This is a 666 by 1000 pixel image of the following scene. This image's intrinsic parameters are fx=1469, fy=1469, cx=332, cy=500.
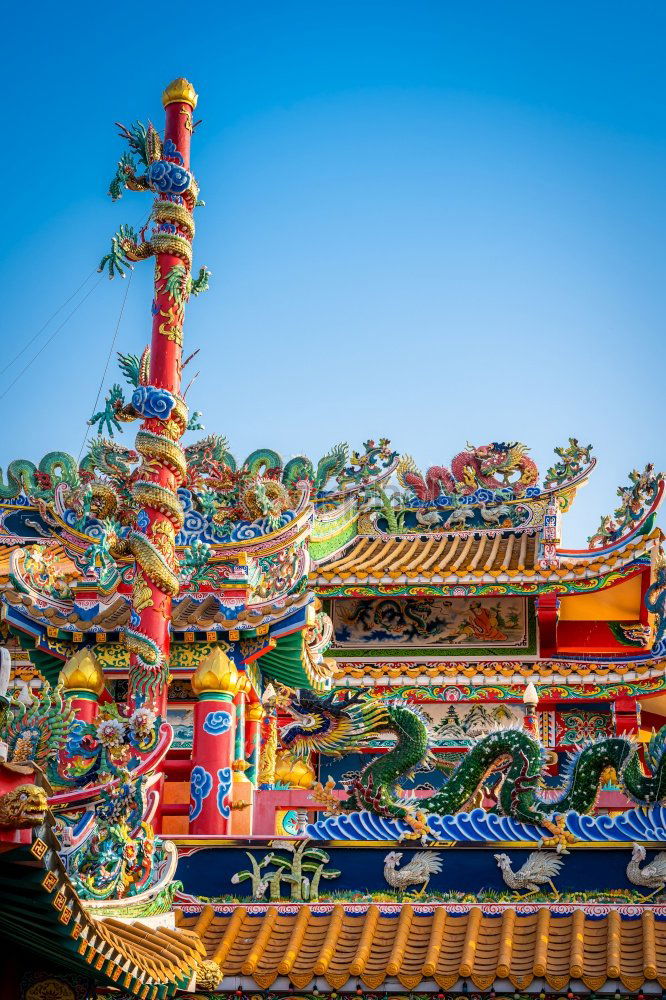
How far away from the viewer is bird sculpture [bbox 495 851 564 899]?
32.8 feet

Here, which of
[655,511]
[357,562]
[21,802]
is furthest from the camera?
[357,562]

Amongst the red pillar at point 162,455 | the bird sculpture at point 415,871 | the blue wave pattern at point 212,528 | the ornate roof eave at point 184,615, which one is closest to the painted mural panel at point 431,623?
the blue wave pattern at point 212,528

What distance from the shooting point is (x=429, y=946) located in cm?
952

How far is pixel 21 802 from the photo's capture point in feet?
23.0

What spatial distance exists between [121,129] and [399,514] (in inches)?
450

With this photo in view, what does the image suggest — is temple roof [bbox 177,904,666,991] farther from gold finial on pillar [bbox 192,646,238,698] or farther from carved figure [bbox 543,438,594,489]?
carved figure [bbox 543,438,594,489]

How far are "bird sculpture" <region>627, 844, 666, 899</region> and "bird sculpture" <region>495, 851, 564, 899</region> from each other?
481 millimetres

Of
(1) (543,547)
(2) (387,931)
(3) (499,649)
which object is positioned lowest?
(2) (387,931)

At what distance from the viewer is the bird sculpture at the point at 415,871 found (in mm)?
10133

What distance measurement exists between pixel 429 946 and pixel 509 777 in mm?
1433

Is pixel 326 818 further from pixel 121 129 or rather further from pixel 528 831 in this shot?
pixel 121 129

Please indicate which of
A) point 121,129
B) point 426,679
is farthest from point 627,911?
point 426,679

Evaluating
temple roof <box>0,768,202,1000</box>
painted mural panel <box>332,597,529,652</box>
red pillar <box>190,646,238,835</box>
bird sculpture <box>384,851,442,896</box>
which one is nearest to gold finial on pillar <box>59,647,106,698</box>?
red pillar <box>190,646,238,835</box>

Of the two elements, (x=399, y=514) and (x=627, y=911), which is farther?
(x=399, y=514)
